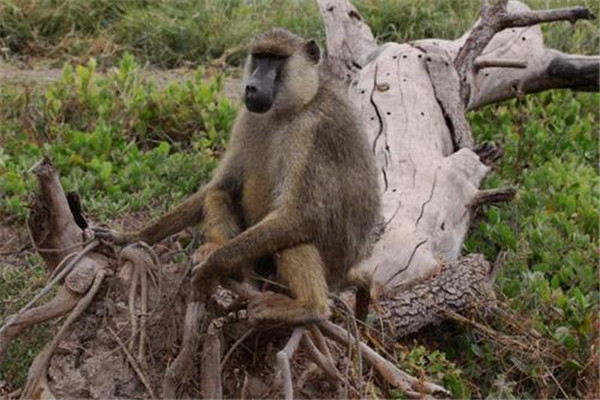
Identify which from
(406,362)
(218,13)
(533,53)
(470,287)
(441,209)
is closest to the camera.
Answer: (406,362)

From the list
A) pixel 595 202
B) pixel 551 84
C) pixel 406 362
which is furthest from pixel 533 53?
pixel 406 362

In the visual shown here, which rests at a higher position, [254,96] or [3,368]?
[254,96]

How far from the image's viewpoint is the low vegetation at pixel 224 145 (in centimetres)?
647

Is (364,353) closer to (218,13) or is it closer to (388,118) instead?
(388,118)

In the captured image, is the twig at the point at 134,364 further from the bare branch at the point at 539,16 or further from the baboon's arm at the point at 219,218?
the bare branch at the point at 539,16

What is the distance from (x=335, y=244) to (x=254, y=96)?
0.77 m

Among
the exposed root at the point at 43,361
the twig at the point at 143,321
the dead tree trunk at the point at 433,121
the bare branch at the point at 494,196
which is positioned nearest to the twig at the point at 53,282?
the exposed root at the point at 43,361

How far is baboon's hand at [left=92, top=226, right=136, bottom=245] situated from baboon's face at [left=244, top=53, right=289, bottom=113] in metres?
0.81

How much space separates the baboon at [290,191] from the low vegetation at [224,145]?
2.95ft

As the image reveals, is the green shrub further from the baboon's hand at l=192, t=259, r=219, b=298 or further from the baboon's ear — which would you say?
the baboon's hand at l=192, t=259, r=219, b=298

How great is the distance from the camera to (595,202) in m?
8.07

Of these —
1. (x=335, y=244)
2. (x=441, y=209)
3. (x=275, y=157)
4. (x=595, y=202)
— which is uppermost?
(x=275, y=157)

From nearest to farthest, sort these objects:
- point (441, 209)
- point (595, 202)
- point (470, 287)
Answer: point (470, 287)
point (441, 209)
point (595, 202)

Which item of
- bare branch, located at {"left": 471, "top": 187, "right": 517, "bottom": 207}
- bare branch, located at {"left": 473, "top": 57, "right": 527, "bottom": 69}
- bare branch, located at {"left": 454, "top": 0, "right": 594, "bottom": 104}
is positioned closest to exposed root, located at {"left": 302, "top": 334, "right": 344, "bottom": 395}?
bare branch, located at {"left": 471, "top": 187, "right": 517, "bottom": 207}
